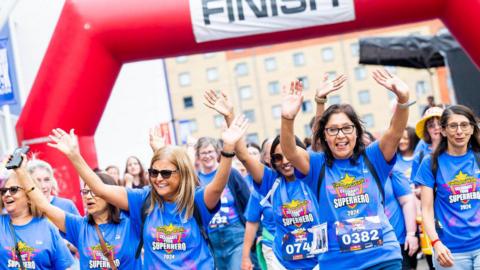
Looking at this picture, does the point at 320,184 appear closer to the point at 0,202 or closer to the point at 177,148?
the point at 177,148

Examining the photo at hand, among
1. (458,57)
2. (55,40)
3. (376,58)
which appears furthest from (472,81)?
(55,40)

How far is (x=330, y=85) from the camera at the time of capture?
5.01 metres

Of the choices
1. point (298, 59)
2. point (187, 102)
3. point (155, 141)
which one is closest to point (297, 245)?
point (155, 141)

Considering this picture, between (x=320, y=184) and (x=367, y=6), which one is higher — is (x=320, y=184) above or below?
below

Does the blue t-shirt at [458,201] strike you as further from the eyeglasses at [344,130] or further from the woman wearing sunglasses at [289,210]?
the eyeglasses at [344,130]

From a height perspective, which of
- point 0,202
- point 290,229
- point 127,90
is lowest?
point 290,229

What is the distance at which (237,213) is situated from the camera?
27.5 feet

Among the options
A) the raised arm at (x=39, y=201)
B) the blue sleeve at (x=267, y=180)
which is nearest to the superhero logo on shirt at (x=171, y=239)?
the raised arm at (x=39, y=201)

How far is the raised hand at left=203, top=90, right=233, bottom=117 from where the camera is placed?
5012mm

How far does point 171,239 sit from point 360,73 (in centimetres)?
7267

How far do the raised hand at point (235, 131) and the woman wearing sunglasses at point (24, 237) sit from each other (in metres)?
1.53

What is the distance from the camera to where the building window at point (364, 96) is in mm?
75812

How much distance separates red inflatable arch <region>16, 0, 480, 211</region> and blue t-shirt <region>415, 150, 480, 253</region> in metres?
2.97

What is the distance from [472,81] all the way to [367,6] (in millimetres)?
5190
